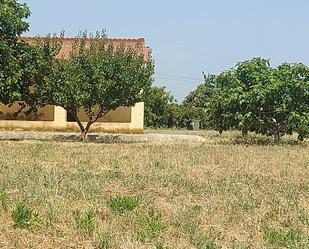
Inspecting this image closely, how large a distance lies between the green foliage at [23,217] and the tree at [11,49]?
1635 cm

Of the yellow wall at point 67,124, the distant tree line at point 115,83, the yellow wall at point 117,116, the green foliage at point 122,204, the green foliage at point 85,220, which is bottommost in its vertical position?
the green foliage at point 85,220

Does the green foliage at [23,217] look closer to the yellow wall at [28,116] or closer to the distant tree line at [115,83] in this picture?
the distant tree line at [115,83]

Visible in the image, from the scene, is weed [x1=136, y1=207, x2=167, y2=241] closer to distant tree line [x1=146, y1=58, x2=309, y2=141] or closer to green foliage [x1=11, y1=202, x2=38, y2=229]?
green foliage [x1=11, y1=202, x2=38, y2=229]

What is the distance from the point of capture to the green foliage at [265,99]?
24.9m

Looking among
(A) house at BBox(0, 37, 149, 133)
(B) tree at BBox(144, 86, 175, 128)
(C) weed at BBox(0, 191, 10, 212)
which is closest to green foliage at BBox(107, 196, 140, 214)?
(C) weed at BBox(0, 191, 10, 212)

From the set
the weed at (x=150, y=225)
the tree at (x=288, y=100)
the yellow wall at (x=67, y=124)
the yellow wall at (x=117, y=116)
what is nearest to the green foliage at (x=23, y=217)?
the weed at (x=150, y=225)

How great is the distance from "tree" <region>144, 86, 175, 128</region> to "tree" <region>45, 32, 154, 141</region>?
18.7 metres

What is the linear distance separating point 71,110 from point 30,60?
315 cm

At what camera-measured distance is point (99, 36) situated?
93.8 feet

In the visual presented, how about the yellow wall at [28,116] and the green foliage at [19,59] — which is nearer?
the green foliage at [19,59]

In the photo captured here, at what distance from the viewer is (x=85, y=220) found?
7.50 meters

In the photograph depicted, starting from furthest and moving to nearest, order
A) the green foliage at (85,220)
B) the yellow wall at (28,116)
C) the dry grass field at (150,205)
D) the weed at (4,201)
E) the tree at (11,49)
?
the yellow wall at (28,116), the tree at (11,49), the weed at (4,201), the green foliage at (85,220), the dry grass field at (150,205)

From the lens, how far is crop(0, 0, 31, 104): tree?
77.0 feet

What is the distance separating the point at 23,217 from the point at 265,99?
18869mm
